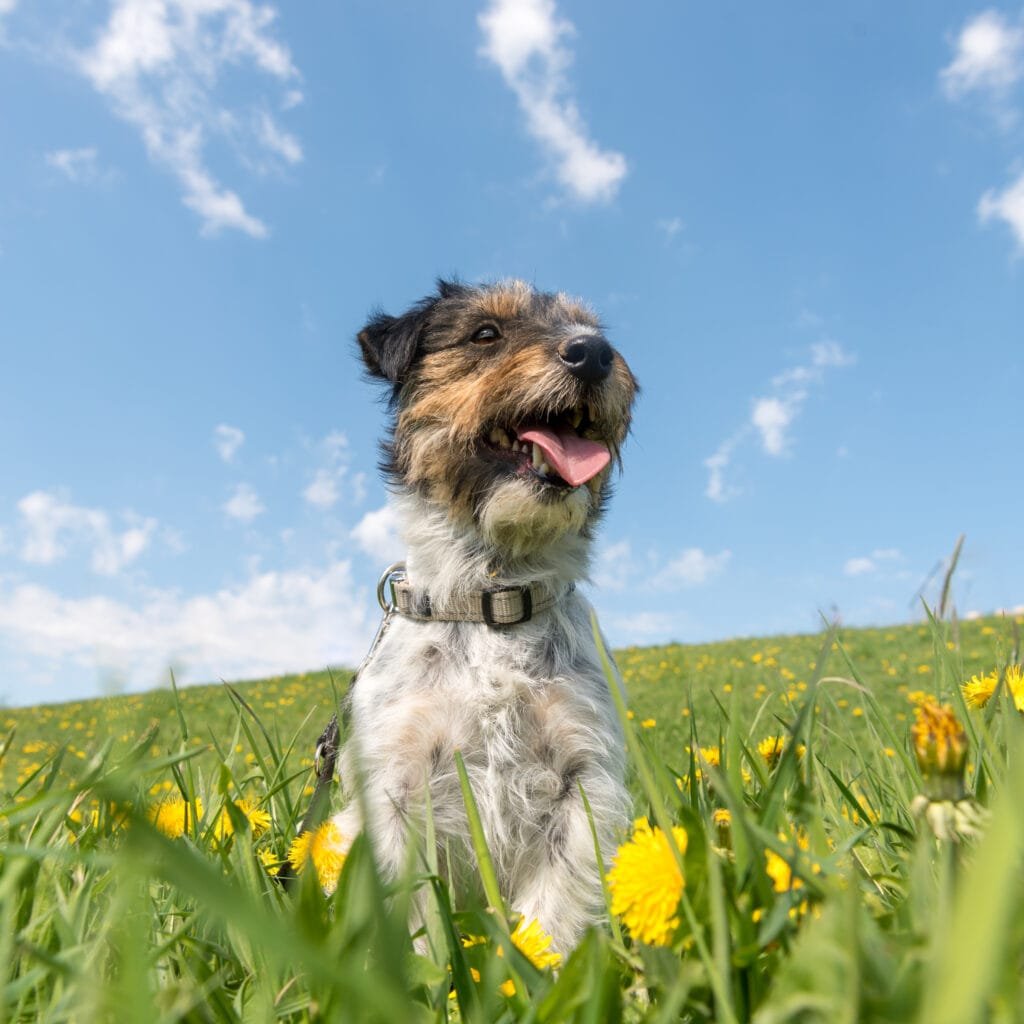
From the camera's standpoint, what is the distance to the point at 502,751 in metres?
3.04

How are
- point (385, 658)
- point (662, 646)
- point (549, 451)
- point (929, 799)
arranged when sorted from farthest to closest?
1. point (662, 646)
2. point (549, 451)
3. point (385, 658)
4. point (929, 799)

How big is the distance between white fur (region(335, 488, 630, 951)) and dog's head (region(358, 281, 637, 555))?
48 centimetres

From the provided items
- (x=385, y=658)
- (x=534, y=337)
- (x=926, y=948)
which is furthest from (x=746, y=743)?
(x=534, y=337)

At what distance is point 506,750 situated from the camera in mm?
3051

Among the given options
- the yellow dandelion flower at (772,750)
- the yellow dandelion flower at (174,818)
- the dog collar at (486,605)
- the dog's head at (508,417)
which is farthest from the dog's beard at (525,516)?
the yellow dandelion flower at (174,818)

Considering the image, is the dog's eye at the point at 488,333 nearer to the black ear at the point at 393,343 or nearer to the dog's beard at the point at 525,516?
the black ear at the point at 393,343

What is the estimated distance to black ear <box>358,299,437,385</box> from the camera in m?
4.07

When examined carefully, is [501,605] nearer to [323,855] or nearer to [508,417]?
[508,417]

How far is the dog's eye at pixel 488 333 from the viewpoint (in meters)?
4.02

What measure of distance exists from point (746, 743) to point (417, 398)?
2.61 metres

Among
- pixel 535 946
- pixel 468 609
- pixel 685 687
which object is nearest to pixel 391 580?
pixel 468 609

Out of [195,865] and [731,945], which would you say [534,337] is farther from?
[195,865]

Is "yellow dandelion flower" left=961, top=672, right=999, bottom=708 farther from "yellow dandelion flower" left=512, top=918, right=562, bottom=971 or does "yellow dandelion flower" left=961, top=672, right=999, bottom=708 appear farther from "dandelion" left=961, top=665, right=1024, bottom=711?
"yellow dandelion flower" left=512, top=918, right=562, bottom=971

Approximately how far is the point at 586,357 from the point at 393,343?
1.11m
